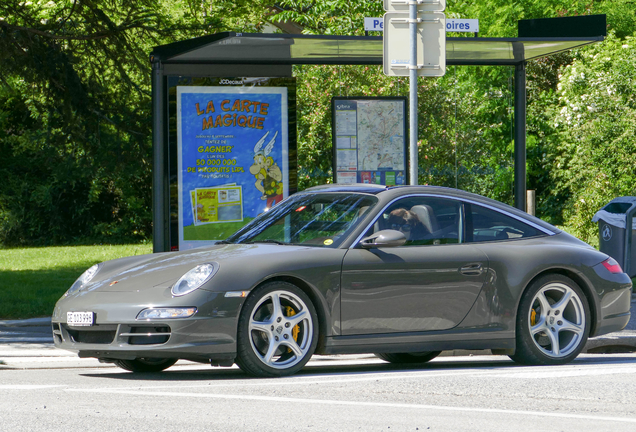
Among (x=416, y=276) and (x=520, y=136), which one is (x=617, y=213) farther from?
(x=416, y=276)

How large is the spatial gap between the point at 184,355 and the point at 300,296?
Answer: 92 centimetres

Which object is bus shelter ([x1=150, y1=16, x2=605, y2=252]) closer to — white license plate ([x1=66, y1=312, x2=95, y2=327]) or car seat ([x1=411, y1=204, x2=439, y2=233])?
car seat ([x1=411, y1=204, x2=439, y2=233])

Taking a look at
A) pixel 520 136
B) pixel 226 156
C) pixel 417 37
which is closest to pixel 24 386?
pixel 417 37

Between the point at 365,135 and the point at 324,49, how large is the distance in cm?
142

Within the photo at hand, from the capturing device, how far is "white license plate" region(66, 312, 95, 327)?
22.1 ft

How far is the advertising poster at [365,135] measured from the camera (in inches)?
479

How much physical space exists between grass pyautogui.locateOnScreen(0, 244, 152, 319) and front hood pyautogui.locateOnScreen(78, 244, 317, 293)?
4.98m

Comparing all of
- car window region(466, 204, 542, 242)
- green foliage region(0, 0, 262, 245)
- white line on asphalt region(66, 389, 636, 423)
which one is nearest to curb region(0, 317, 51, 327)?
green foliage region(0, 0, 262, 245)

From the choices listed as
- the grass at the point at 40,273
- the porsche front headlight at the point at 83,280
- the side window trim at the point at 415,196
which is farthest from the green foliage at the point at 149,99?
the porsche front headlight at the point at 83,280

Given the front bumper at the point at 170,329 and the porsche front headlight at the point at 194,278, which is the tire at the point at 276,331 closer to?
the front bumper at the point at 170,329

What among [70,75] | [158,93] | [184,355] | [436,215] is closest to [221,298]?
[184,355]

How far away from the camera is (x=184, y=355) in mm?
6543

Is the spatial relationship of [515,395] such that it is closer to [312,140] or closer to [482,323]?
[482,323]

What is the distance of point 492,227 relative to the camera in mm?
7844
